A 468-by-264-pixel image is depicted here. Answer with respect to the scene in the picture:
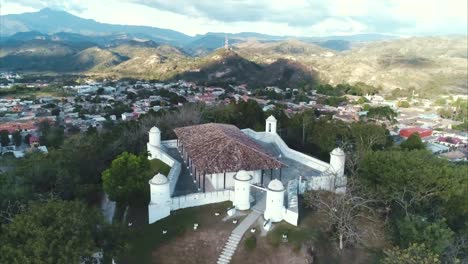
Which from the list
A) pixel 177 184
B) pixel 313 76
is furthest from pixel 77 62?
pixel 177 184

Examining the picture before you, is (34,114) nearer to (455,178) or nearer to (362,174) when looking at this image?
(362,174)

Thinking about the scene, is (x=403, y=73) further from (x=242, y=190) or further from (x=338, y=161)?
(x=242, y=190)

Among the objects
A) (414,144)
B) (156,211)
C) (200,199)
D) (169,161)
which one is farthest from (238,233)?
(414,144)

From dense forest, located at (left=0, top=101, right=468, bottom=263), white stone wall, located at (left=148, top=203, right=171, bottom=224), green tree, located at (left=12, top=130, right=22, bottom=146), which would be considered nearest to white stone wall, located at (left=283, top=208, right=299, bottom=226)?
dense forest, located at (left=0, top=101, right=468, bottom=263)

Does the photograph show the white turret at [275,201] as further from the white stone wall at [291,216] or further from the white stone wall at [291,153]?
the white stone wall at [291,153]

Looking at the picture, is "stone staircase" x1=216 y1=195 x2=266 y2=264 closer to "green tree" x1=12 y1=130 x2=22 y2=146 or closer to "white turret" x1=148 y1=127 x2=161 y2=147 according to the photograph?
"white turret" x1=148 y1=127 x2=161 y2=147

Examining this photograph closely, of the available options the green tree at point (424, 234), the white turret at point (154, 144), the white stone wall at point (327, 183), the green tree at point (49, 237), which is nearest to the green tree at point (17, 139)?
the white turret at point (154, 144)

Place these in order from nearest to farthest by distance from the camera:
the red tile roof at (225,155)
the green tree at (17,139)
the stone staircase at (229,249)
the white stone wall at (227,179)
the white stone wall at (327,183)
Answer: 1. the stone staircase at (229,249)
2. the red tile roof at (225,155)
3. the white stone wall at (227,179)
4. the white stone wall at (327,183)
5. the green tree at (17,139)
